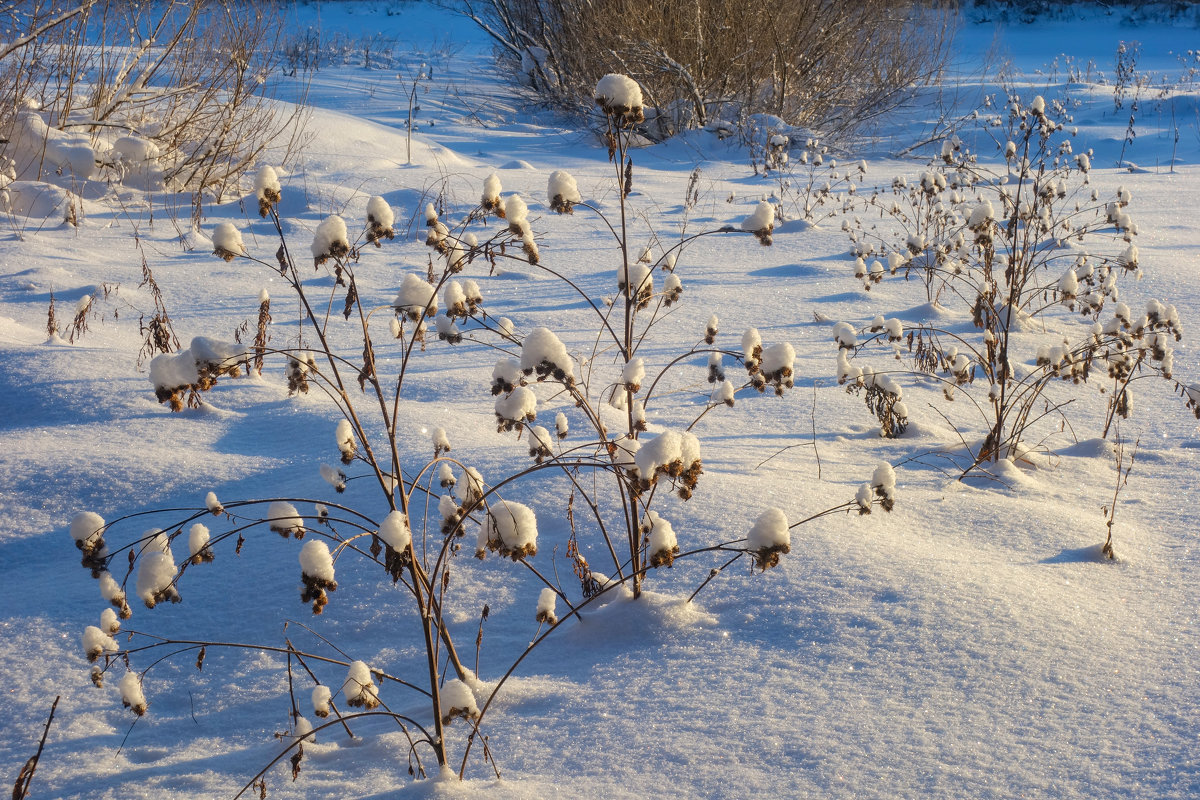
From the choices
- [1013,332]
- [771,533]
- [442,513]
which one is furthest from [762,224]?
[1013,332]

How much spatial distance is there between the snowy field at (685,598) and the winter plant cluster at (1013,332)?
0.08 m

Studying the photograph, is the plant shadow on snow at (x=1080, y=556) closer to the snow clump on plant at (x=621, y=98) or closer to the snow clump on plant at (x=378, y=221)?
the snow clump on plant at (x=621, y=98)

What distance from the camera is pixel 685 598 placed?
1.75m

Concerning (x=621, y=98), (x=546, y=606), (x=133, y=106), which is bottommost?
(x=546, y=606)

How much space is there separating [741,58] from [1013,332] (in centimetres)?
596

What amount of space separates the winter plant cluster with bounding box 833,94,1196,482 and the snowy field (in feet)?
0.26

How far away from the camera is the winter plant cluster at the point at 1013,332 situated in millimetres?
2693

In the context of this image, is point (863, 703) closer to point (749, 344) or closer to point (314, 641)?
point (749, 344)

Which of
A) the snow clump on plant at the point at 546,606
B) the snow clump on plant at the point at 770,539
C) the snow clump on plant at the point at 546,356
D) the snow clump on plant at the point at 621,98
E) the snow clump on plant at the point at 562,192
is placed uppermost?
the snow clump on plant at the point at 621,98

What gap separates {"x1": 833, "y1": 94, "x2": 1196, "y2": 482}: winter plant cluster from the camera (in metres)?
2.69

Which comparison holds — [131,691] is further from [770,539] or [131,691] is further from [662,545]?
[770,539]

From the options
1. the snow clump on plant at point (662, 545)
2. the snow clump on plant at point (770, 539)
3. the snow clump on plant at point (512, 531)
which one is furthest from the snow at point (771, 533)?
the snow clump on plant at point (512, 531)

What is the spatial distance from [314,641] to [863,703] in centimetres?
97

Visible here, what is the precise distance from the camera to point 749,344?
1.62 meters
